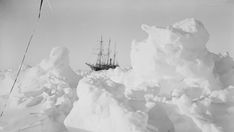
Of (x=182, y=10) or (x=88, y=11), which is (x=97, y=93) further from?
(x=182, y=10)

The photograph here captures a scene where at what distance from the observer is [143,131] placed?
105 cm

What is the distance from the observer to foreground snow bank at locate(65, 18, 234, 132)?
1.14 metres

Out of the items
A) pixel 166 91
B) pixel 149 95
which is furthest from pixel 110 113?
pixel 166 91

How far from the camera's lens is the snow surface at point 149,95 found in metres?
1.16

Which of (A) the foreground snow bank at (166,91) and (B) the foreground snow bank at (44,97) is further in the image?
(B) the foreground snow bank at (44,97)

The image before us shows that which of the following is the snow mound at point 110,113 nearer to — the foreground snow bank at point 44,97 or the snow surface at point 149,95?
the snow surface at point 149,95

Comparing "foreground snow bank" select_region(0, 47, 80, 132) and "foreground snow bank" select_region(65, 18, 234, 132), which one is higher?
"foreground snow bank" select_region(65, 18, 234, 132)

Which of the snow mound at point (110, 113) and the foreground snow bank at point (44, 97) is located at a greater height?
the snow mound at point (110, 113)

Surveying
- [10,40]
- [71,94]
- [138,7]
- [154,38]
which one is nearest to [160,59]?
[154,38]

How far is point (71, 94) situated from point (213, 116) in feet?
2.59

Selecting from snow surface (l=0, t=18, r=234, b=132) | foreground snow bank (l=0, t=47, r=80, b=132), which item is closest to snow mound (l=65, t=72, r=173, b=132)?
snow surface (l=0, t=18, r=234, b=132)

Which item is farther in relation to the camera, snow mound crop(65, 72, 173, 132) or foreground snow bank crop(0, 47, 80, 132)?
foreground snow bank crop(0, 47, 80, 132)

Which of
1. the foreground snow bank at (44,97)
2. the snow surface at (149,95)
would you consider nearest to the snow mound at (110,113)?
the snow surface at (149,95)

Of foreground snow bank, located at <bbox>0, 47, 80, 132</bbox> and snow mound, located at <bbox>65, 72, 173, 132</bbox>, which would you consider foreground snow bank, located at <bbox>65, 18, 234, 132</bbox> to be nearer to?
snow mound, located at <bbox>65, 72, 173, 132</bbox>
